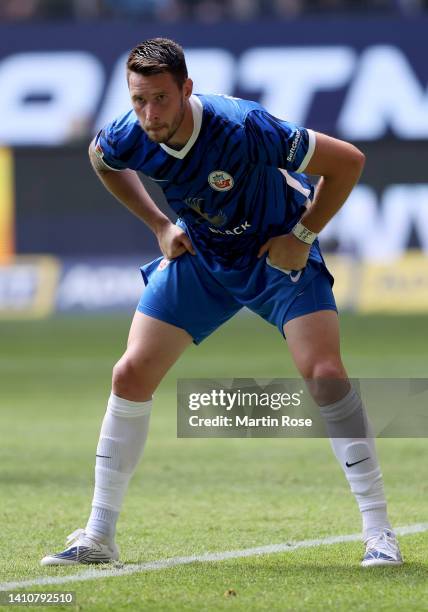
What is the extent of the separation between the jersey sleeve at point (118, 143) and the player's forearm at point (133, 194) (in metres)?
0.23

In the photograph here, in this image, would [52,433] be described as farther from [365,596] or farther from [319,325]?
[365,596]

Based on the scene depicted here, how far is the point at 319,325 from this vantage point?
202 inches

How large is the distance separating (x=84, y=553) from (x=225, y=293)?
3.95 ft

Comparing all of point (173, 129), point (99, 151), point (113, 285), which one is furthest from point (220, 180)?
point (113, 285)

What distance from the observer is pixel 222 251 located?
5332 mm

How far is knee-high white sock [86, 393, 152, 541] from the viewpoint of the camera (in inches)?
206

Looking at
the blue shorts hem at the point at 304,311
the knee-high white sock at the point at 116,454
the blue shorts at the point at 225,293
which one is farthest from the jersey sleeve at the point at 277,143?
the knee-high white sock at the point at 116,454

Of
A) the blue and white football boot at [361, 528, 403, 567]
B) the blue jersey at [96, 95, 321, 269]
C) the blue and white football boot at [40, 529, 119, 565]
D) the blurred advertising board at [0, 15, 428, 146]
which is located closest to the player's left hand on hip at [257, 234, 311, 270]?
the blue jersey at [96, 95, 321, 269]

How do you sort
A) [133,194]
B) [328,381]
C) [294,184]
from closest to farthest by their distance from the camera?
[328,381]
[294,184]
[133,194]

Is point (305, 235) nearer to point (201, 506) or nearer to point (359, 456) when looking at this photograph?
point (359, 456)

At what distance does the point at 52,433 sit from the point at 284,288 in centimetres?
471

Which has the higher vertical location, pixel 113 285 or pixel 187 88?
pixel 187 88

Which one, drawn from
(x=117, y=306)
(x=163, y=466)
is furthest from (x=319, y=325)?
(x=117, y=306)

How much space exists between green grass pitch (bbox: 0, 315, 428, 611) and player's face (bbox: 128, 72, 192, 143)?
65.6 inches
